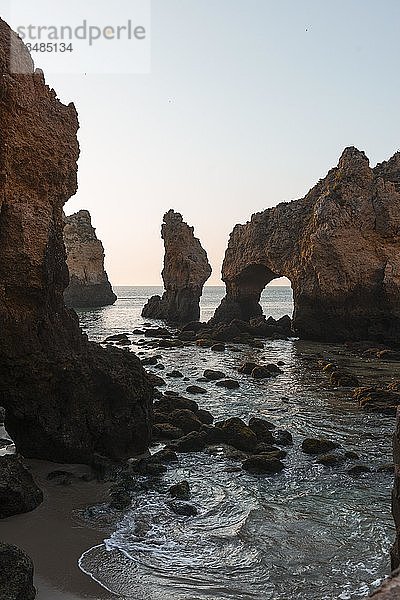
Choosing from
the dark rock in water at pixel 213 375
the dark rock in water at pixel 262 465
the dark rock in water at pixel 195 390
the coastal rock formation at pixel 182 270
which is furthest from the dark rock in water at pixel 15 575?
the coastal rock formation at pixel 182 270

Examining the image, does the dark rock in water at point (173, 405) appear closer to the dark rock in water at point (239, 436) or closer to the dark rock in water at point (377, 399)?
the dark rock in water at point (239, 436)

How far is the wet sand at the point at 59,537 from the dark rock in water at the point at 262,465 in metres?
3.11

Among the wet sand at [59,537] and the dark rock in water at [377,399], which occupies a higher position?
the wet sand at [59,537]

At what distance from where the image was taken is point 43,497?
29.8ft

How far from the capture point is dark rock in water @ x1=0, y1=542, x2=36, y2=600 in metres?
5.66

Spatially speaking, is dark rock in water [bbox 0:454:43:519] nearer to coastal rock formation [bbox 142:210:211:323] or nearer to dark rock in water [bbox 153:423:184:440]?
dark rock in water [bbox 153:423:184:440]

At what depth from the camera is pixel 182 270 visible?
55.6m

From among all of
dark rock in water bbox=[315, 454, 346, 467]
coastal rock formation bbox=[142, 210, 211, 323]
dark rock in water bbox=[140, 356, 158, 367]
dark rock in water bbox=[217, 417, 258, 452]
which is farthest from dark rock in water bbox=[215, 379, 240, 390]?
coastal rock formation bbox=[142, 210, 211, 323]

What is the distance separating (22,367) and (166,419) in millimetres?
4756

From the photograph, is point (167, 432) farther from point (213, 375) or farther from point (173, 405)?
point (213, 375)

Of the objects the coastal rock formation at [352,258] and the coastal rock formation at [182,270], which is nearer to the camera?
the coastal rock formation at [352,258]

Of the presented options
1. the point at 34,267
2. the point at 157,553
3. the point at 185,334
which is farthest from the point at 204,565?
the point at 185,334

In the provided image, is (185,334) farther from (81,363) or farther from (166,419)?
(81,363)

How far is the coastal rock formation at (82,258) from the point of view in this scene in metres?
77.5
